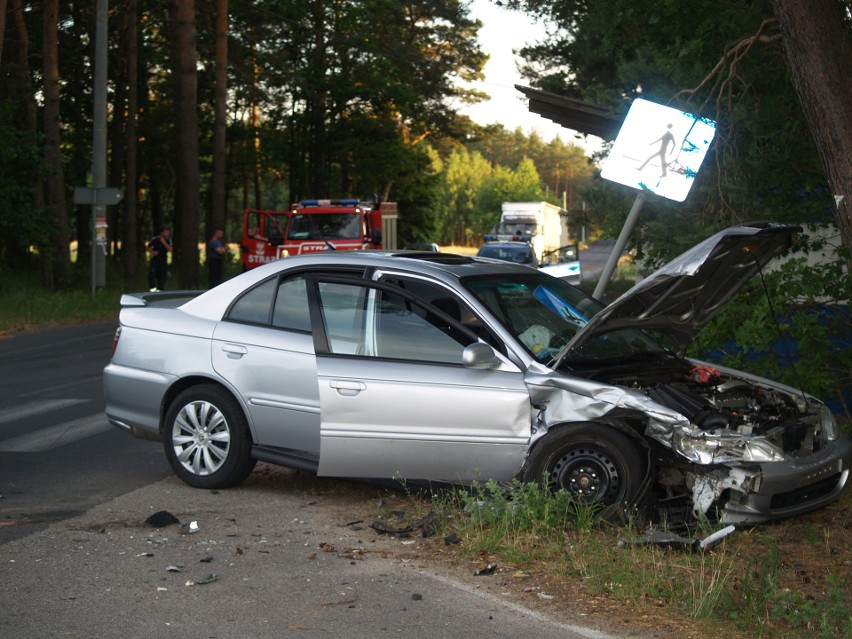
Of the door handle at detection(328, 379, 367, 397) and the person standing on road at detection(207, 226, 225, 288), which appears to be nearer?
the door handle at detection(328, 379, 367, 397)

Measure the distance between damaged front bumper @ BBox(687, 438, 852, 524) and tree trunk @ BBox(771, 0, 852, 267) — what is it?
183 cm

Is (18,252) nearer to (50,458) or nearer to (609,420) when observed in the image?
(50,458)

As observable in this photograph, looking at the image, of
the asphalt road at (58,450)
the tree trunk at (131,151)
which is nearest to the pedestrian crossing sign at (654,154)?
the asphalt road at (58,450)

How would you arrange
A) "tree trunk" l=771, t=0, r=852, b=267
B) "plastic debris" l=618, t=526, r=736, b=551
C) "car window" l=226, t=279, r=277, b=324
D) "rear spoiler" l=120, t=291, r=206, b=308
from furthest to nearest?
"rear spoiler" l=120, t=291, r=206, b=308 → "car window" l=226, t=279, r=277, b=324 → "tree trunk" l=771, t=0, r=852, b=267 → "plastic debris" l=618, t=526, r=736, b=551

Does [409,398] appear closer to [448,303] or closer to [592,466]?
[448,303]

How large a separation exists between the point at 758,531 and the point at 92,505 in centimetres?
420

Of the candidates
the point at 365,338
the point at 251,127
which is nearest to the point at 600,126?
the point at 365,338

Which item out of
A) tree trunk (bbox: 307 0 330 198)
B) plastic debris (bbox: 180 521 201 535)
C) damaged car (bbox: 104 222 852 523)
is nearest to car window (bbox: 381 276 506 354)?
damaged car (bbox: 104 222 852 523)

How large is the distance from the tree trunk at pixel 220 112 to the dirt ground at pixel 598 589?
90.4 ft

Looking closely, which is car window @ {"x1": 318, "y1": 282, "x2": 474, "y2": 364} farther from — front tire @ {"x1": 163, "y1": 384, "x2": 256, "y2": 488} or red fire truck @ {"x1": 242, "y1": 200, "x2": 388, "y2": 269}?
red fire truck @ {"x1": 242, "y1": 200, "x2": 388, "y2": 269}

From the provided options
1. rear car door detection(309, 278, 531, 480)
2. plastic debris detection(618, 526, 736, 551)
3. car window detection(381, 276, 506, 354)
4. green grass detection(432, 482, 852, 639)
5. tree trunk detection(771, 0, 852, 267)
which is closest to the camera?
green grass detection(432, 482, 852, 639)

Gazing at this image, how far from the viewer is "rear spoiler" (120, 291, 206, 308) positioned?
8.68 metres

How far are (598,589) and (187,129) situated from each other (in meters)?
27.8

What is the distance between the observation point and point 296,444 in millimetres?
7574
